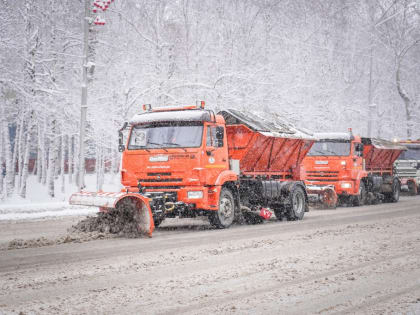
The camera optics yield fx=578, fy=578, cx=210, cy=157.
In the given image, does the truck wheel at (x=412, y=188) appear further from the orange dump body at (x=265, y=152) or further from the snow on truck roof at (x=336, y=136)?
the orange dump body at (x=265, y=152)

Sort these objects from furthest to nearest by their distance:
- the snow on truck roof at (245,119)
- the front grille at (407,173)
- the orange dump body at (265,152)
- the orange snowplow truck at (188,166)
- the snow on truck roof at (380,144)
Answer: the front grille at (407,173), the snow on truck roof at (380,144), the orange dump body at (265,152), the snow on truck roof at (245,119), the orange snowplow truck at (188,166)

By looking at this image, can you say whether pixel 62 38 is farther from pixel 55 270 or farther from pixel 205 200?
pixel 55 270

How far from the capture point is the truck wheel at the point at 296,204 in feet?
55.0

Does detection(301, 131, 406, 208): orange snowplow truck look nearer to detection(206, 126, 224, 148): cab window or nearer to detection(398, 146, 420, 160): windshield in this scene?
detection(206, 126, 224, 148): cab window

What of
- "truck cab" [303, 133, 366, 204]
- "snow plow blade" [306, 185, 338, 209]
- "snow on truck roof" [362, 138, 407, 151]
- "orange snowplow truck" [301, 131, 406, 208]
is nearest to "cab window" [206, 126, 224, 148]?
"orange snowplow truck" [301, 131, 406, 208]

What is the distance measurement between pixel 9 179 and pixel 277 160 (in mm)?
12782

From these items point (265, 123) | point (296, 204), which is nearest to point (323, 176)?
point (296, 204)

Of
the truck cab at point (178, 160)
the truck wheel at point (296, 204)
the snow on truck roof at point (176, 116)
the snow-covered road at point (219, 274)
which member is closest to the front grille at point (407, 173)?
the truck wheel at point (296, 204)

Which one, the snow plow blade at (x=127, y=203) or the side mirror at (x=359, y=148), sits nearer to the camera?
the snow plow blade at (x=127, y=203)

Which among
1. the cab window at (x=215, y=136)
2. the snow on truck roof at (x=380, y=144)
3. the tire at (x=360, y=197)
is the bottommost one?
the tire at (x=360, y=197)

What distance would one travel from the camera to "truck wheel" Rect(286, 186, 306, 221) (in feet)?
55.0

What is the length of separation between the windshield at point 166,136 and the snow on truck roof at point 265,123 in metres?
1.90

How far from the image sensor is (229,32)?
1196 inches

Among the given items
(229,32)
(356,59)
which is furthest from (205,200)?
(356,59)
